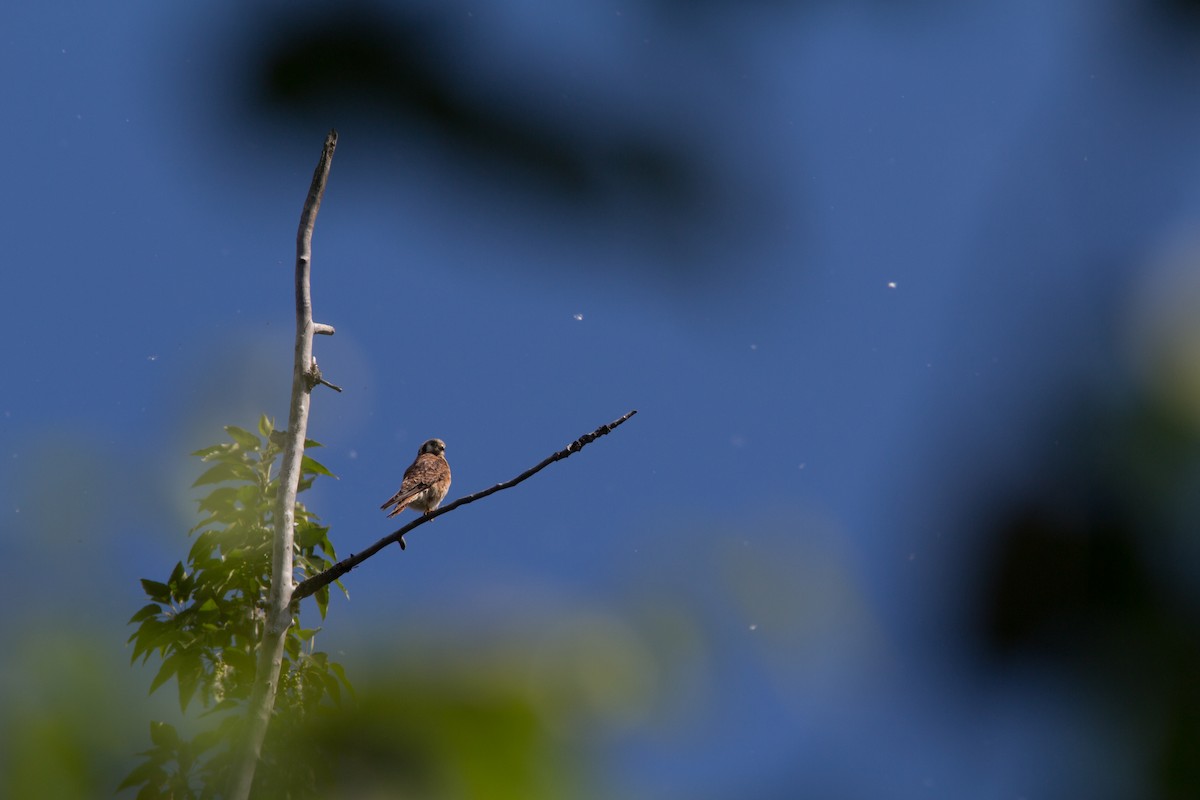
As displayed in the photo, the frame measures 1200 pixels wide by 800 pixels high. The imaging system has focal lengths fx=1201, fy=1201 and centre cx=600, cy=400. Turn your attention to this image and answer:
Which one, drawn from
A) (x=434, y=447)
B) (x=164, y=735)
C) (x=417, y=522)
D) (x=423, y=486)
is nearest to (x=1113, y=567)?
(x=164, y=735)

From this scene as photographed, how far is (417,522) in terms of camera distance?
178 inches

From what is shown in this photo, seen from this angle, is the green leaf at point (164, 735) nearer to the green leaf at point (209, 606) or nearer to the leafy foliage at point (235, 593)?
the leafy foliage at point (235, 593)

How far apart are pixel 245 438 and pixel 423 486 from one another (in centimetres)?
316

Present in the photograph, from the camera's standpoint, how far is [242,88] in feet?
2.78

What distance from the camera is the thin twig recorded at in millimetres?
3569

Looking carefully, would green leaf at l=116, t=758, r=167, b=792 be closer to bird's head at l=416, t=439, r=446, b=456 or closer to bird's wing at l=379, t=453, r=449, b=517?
bird's wing at l=379, t=453, r=449, b=517

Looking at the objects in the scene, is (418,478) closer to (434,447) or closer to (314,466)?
(434,447)

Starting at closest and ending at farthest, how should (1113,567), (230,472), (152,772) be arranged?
(1113,567), (152,772), (230,472)

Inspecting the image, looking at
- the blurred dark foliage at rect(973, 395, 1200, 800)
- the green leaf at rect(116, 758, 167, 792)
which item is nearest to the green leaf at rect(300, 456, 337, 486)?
the green leaf at rect(116, 758, 167, 792)

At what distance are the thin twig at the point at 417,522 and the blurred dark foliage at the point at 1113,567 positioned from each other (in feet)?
9.34

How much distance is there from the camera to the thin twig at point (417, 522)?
3569mm

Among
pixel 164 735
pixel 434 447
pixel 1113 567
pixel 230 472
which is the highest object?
pixel 434 447

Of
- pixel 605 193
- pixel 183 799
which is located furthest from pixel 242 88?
pixel 183 799

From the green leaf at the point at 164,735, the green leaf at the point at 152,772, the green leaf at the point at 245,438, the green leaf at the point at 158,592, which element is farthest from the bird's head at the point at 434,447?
the green leaf at the point at 164,735
